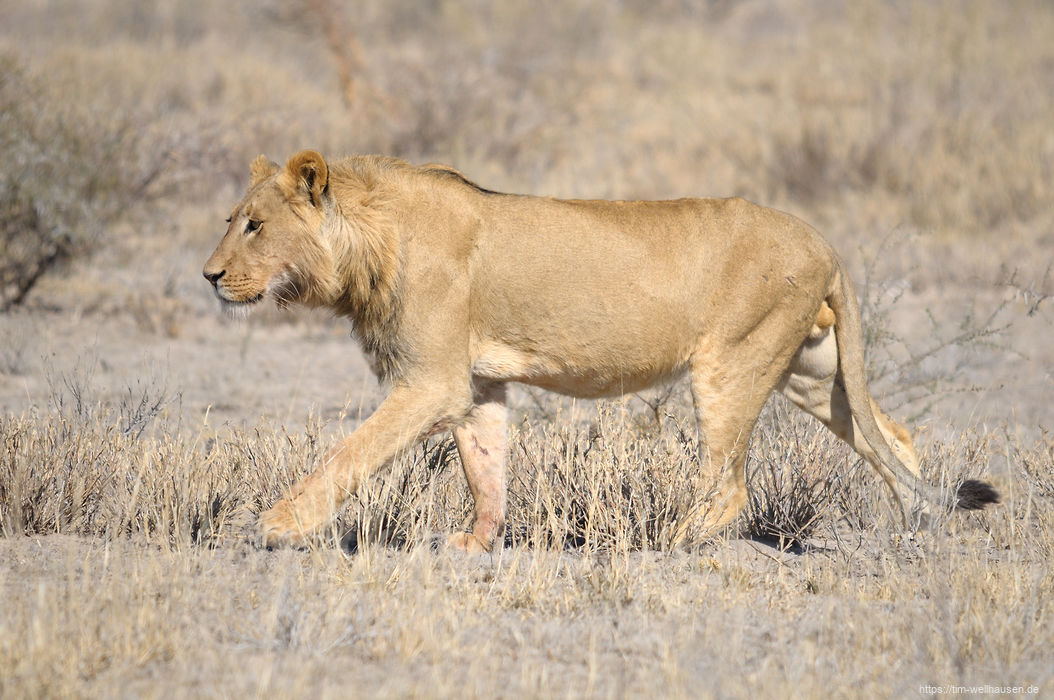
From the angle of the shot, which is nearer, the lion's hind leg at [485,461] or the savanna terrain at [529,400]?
the savanna terrain at [529,400]

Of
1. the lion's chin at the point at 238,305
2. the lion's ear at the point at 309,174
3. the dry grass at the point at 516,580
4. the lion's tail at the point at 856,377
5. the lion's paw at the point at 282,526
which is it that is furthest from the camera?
the lion's tail at the point at 856,377

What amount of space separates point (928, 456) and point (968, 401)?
101 inches

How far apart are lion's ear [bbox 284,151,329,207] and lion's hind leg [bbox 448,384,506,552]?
108cm

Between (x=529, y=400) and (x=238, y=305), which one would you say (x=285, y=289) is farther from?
(x=529, y=400)

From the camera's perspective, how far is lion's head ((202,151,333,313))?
4617 millimetres

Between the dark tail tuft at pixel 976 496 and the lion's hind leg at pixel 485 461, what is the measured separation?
81.5 inches

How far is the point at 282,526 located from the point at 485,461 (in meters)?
1.03

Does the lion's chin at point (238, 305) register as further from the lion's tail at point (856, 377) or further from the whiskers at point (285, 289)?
the lion's tail at point (856, 377)

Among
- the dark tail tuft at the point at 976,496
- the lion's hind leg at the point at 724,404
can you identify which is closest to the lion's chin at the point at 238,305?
the lion's hind leg at the point at 724,404

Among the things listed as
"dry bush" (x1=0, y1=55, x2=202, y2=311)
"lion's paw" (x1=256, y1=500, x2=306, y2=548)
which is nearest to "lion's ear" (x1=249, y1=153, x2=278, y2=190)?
"lion's paw" (x1=256, y1=500, x2=306, y2=548)

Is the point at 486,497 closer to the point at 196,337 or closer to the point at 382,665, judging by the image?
the point at 382,665

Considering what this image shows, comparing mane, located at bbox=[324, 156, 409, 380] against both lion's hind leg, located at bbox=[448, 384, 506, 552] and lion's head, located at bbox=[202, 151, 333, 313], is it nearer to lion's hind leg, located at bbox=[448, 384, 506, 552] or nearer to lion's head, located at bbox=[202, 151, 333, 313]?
lion's head, located at bbox=[202, 151, 333, 313]

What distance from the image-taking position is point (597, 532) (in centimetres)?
493

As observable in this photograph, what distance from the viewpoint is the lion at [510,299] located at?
457 centimetres
